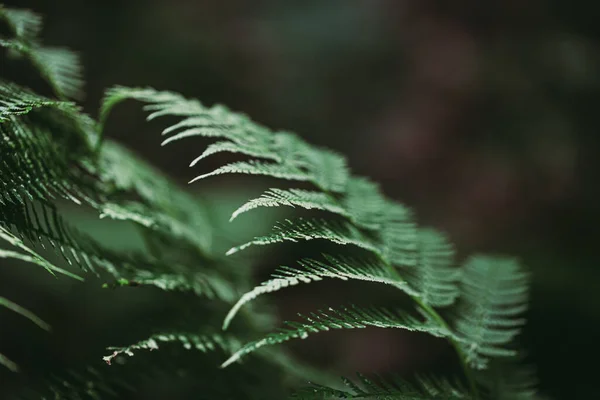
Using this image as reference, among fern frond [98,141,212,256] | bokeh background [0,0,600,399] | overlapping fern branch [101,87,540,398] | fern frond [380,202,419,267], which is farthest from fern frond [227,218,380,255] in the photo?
bokeh background [0,0,600,399]

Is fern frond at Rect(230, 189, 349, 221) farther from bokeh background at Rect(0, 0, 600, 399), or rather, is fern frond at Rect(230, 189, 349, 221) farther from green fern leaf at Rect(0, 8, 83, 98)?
bokeh background at Rect(0, 0, 600, 399)

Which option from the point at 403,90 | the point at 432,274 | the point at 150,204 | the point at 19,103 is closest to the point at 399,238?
the point at 432,274

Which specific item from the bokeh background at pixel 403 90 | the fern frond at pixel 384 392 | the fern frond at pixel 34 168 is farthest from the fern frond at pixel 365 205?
the bokeh background at pixel 403 90

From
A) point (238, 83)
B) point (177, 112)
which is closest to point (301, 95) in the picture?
point (238, 83)

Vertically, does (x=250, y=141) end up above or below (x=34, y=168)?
above

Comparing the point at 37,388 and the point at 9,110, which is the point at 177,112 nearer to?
the point at 9,110

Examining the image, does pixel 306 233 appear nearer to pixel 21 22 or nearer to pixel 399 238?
pixel 399 238

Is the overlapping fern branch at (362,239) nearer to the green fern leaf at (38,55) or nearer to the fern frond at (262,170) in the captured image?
the fern frond at (262,170)

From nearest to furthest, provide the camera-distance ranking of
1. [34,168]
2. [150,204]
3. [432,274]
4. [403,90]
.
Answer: [34,168] → [432,274] → [150,204] → [403,90]
